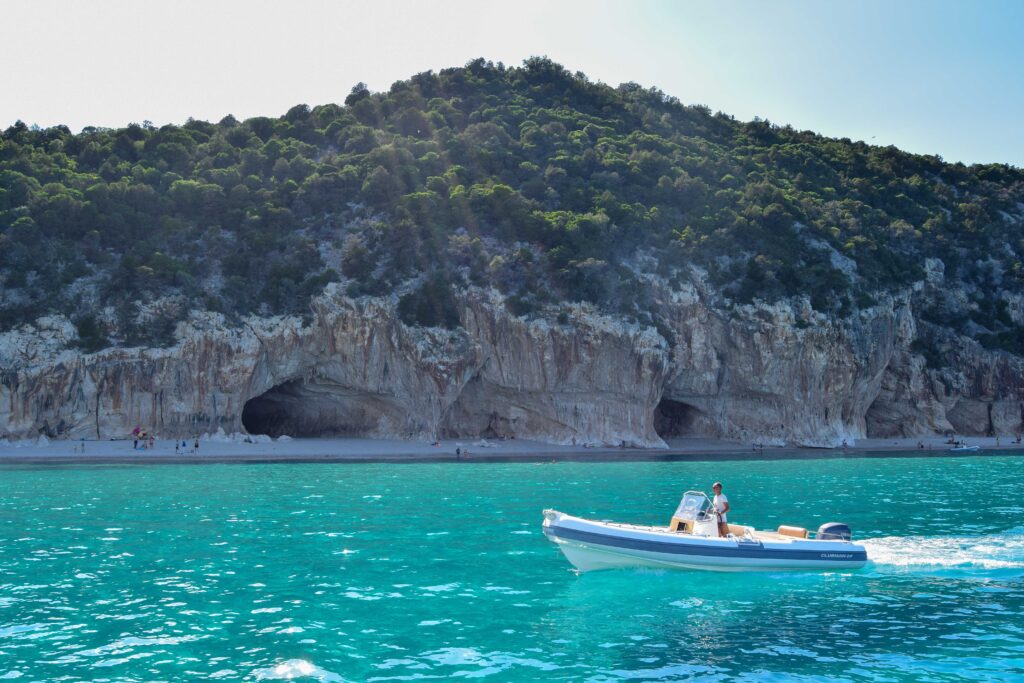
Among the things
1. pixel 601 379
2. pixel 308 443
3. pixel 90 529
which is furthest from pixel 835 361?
pixel 90 529

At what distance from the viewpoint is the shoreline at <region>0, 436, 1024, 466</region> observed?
1726 inches

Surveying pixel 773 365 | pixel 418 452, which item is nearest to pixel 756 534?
pixel 418 452

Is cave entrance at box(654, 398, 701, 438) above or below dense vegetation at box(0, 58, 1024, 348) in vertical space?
below

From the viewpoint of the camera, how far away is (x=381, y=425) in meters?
56.9

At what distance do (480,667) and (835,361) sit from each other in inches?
2054

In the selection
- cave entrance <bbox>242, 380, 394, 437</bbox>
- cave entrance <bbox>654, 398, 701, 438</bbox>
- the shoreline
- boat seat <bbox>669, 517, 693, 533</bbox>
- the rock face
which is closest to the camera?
boat seat <bbox>669, 517, 693, 533</bbox>

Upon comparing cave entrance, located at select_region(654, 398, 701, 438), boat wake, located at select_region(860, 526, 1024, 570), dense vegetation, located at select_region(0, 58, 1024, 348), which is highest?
dense vegetation, located at select_region(0, 58, 1024, 348)

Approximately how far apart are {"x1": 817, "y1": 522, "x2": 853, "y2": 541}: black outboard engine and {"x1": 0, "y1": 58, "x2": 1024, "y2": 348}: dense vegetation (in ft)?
123

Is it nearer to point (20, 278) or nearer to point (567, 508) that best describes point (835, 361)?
point (567, 508)

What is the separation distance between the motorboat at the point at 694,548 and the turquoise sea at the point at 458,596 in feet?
1.07

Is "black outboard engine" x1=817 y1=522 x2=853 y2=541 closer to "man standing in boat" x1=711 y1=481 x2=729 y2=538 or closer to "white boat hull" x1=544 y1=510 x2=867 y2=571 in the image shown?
"white boat hull" x1=544 y1=510 x2=867 y2=571

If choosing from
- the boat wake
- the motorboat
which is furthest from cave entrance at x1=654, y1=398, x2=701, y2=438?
the motorboat

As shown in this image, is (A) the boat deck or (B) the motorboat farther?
(A) the boat deck

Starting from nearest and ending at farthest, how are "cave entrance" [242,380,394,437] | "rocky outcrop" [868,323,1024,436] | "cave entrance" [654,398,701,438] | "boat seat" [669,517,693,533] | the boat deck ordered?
the boat deck
"boat seat" [669,517,693,533]
"cave entrance" [242,380,394,437]
"cave entrance" [654,398,701,438]
"rocky outcrop" [868,323,1024,436]
